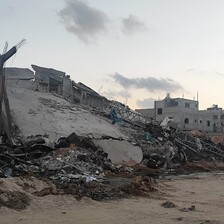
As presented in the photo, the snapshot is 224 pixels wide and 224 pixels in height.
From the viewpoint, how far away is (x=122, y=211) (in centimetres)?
976

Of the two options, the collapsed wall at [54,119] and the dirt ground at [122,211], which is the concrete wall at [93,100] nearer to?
the collapsed wall at [54,119]

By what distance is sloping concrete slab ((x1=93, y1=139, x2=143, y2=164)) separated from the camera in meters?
22.3

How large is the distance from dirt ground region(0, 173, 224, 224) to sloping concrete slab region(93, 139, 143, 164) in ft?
31.0

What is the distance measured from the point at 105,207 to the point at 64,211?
1210 millimetres

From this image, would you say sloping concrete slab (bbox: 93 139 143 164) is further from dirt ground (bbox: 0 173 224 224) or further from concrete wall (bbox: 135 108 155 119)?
concrete wall (bbox: 135 108 155 119)

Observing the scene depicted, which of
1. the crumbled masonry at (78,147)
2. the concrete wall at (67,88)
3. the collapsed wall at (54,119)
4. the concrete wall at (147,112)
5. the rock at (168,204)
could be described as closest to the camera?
the rock at (168,204)

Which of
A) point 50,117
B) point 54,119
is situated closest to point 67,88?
point 50,117

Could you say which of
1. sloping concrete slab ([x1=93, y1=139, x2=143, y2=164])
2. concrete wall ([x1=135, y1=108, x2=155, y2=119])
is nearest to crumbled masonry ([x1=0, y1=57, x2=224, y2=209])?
sloping concrete slab ([x1=93, y1=139, x2=143, y2=164])

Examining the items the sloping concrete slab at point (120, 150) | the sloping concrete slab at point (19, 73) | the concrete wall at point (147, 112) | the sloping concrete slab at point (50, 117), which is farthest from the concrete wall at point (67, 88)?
the concrete wall at point (147, 112)

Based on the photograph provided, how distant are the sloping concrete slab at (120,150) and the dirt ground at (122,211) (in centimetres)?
944

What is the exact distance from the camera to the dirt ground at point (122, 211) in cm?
865

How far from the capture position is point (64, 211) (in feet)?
31.2

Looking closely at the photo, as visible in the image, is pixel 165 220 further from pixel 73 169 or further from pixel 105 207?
pixel 73 169

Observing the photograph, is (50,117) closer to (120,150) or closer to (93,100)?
(120,150)
